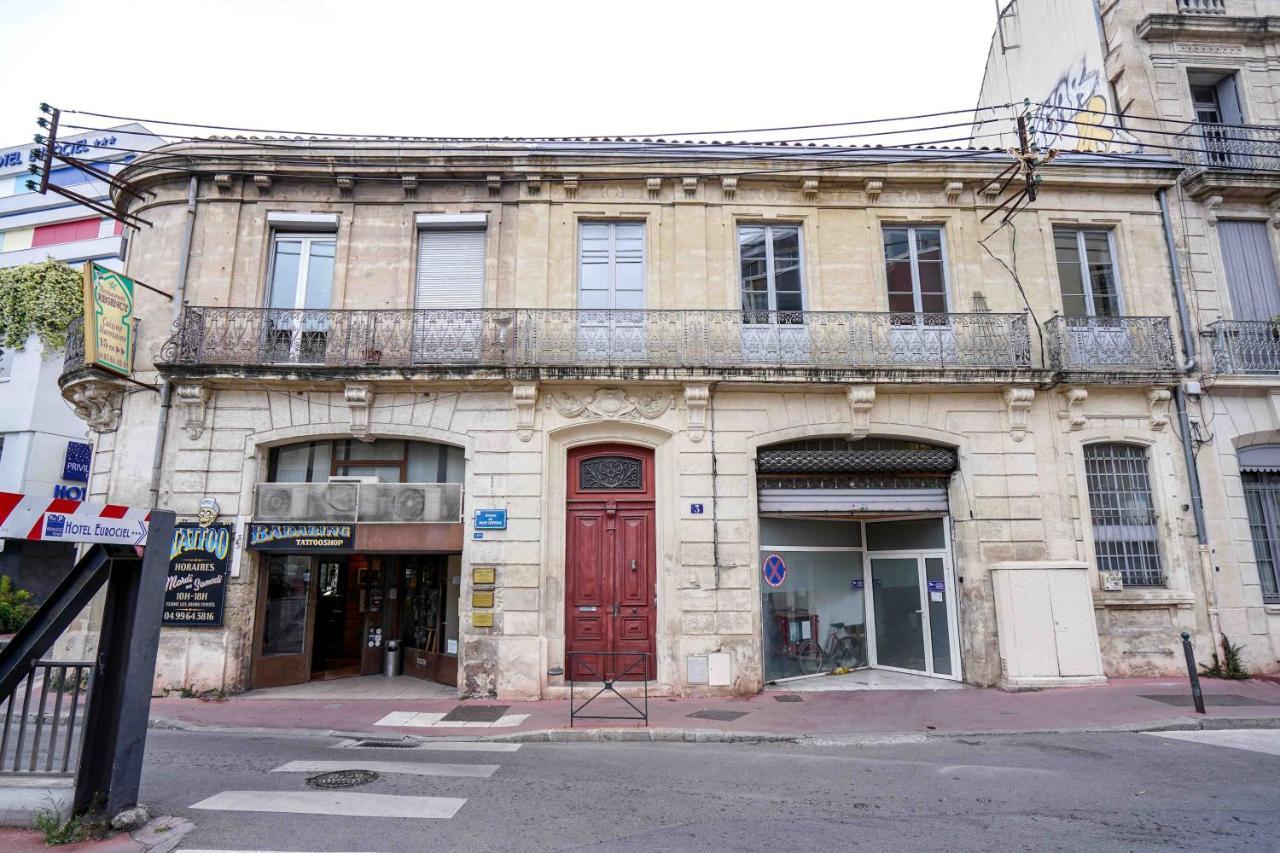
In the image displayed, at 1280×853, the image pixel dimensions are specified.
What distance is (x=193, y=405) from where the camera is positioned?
37.0 feet

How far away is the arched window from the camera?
1180cm

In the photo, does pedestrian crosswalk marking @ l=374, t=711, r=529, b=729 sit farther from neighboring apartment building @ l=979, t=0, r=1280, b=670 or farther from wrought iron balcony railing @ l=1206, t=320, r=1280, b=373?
wrought iron balcony railing @ l=1206, t=320, r=1280, b=373

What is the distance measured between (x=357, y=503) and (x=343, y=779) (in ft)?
18.2

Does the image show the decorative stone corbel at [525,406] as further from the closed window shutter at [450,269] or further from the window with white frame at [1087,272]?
the window with white frame at [1087,272]

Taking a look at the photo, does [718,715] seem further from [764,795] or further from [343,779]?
[343,779]

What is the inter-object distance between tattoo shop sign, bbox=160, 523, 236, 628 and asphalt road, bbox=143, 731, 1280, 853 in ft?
9.52

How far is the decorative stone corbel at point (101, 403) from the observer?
11.4 metres

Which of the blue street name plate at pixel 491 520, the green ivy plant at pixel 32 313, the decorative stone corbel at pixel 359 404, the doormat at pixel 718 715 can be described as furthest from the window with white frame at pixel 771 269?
the green ivy plant at pixel 32 313

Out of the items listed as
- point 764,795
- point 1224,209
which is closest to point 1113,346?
point 1224,209

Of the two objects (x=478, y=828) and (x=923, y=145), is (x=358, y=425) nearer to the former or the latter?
(x=478, y=828)

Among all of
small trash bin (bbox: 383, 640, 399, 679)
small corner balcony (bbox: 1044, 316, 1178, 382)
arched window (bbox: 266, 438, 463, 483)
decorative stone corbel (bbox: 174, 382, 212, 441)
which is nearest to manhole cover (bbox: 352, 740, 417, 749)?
small trash bin (bbox: 383, 640, 399, 679)

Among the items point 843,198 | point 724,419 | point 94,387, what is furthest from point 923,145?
point 94,387

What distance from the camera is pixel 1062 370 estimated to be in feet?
38.0

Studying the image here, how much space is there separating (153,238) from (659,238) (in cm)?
870
